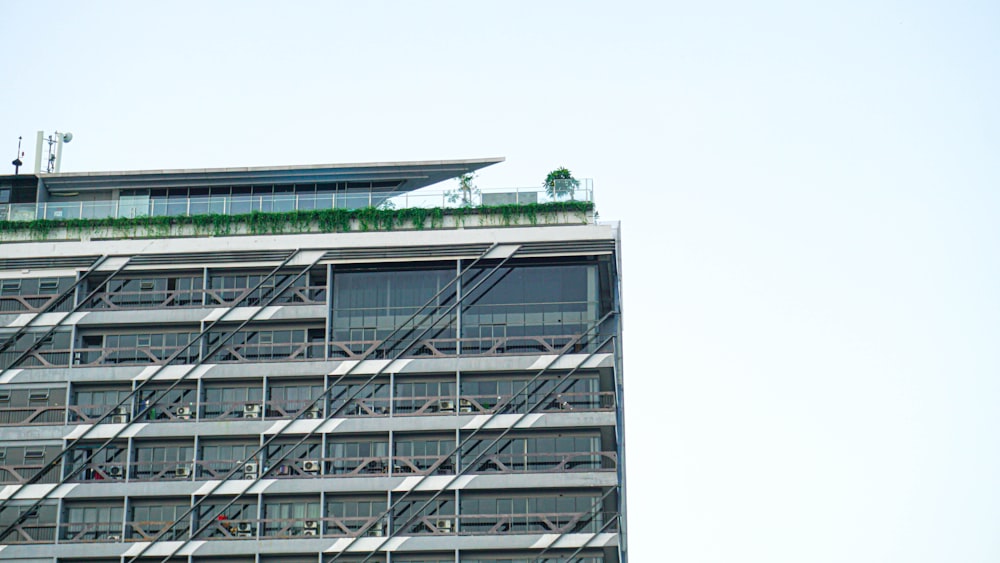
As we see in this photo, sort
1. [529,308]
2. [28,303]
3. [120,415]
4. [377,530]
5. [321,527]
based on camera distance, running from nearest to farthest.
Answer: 1. [377,530]
2. [321,527]
3. [529,308]
4. [120,415]
5. [28,303]

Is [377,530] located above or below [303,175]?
below

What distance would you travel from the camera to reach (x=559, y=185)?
91.4m

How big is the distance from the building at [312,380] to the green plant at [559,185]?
0.89 ft

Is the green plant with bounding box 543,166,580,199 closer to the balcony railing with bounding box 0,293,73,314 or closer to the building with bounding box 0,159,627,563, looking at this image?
the building with bounding box 0,159,627,563

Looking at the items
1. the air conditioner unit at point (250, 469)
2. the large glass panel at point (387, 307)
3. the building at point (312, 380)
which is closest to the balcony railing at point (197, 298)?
the building at point (312, 380)

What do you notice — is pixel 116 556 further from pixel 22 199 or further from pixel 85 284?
pixel 22 199

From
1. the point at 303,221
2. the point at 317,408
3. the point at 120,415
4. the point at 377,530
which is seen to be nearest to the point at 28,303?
the point at 120,415

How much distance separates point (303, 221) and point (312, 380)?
8908 mm

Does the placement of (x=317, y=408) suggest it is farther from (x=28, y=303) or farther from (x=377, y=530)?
(x=28, y=303)

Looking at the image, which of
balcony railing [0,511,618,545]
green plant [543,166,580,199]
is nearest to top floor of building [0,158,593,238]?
green plant [543,166,580,199]

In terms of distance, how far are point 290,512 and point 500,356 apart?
1375cm

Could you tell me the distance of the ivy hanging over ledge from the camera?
297 ft

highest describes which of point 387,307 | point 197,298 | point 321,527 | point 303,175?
point 303,175

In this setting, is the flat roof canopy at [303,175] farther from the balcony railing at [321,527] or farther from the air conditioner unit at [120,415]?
the balcony railing at [321,527]
